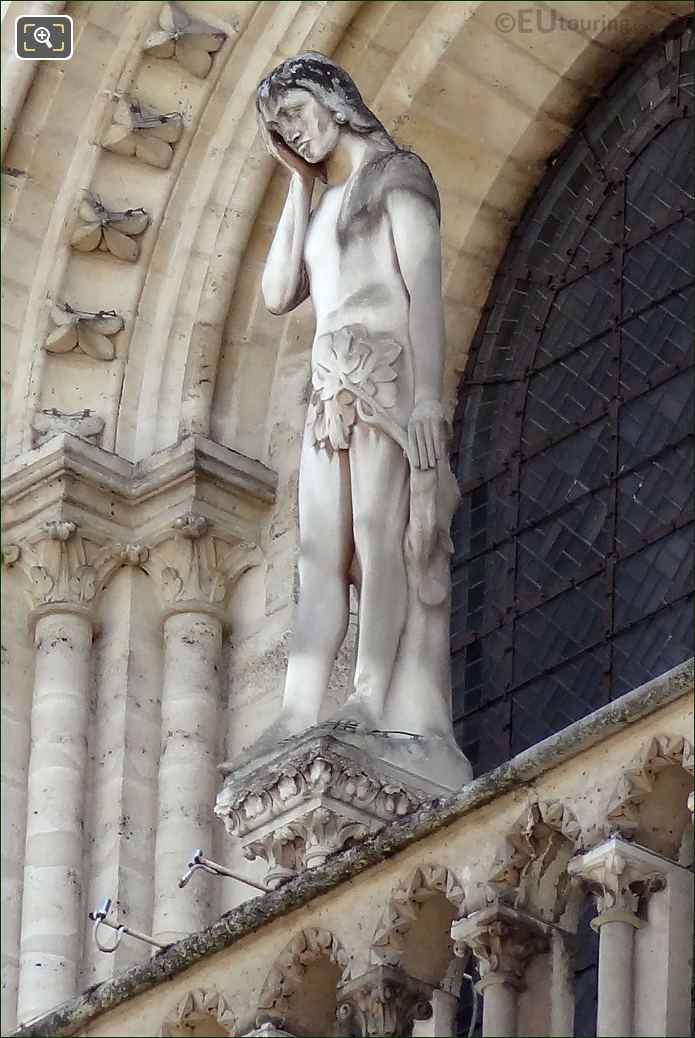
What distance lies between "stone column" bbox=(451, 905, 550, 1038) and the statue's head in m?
2.34

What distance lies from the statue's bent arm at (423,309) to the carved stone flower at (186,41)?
1714mm

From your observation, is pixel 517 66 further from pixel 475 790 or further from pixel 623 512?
pixel 475 790

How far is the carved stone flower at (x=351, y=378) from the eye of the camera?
A: 28.2 ft

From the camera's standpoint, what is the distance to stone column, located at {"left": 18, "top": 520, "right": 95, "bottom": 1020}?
950 cm

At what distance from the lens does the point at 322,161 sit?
894cm

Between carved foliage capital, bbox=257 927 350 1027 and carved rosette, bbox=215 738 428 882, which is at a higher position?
carved rosette, bbox=215 738 428 882

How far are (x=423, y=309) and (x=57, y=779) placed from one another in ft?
6.02

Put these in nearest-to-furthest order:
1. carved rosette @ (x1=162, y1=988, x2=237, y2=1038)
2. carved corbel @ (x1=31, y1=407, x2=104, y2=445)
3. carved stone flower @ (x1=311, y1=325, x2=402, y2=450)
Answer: carved rosette @ (x1=162, y1=988, x2=237, y2=1038) < carved stone flower @ (x1=311, y1=325, x2=402, y2=450) < carved corbel @ (x1=31, y1=407, x2=104, y2=445)

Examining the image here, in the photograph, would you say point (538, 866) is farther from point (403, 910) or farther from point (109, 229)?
point (109, 229)

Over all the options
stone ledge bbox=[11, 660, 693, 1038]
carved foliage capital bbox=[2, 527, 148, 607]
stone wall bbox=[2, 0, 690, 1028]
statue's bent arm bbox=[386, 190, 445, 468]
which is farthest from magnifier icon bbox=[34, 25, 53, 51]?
stone ledge bbox=[11, 660, 693, 1038]

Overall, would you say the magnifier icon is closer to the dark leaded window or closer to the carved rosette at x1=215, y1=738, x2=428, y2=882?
the dark leaded window

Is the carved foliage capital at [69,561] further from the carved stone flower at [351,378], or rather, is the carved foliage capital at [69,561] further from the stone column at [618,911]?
Answer: the stone column at [618,911]

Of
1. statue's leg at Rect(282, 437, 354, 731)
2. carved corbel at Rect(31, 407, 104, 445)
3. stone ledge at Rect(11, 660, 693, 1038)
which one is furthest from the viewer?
carved corbel at Rect(31, 407, 104, 445)

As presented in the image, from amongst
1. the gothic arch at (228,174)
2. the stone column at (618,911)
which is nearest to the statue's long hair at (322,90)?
the gothic arch at (228,174)
